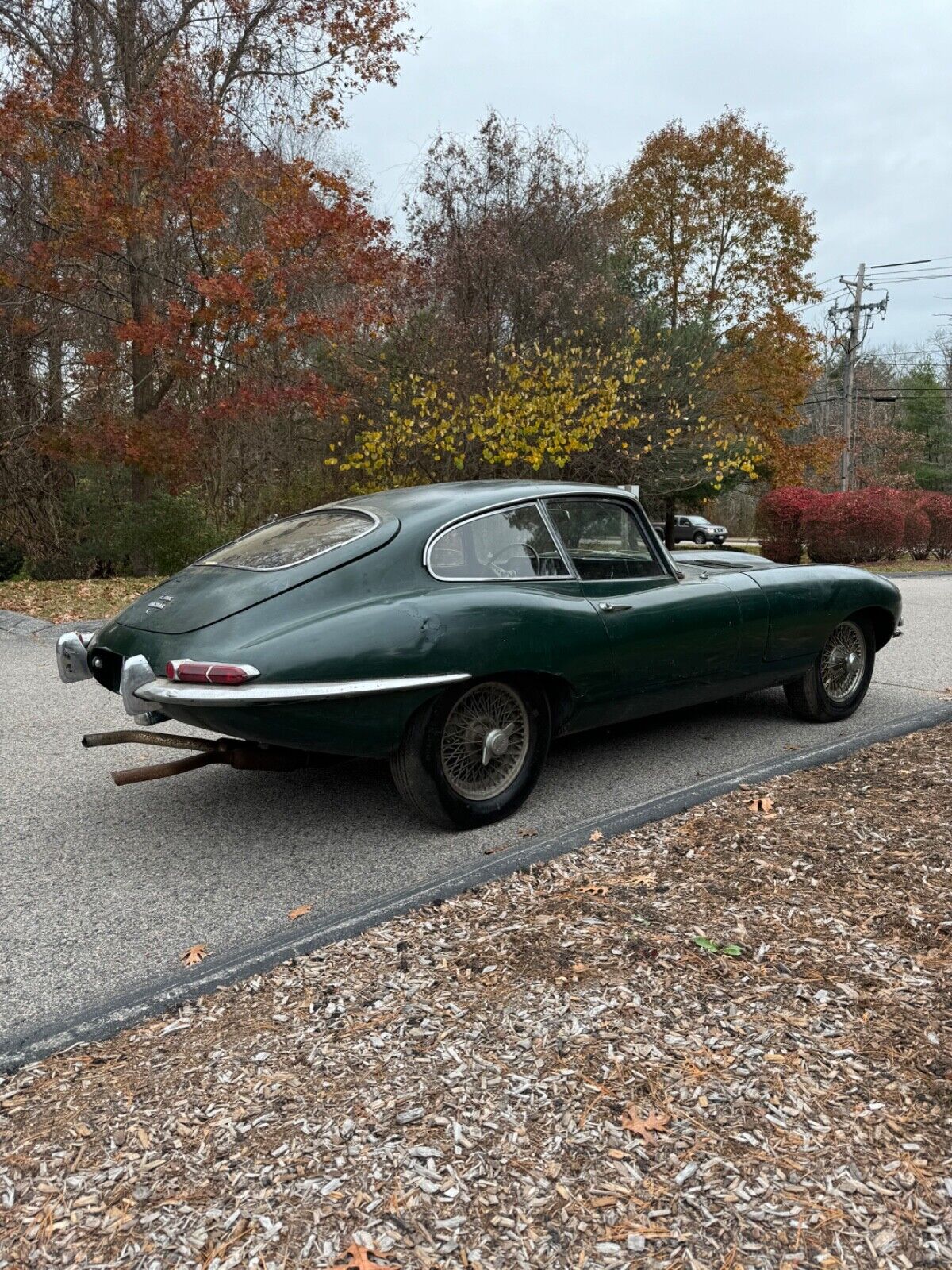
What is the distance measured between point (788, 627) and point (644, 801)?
1.58 m

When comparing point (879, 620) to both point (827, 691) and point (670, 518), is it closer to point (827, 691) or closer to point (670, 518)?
point (827, 691)

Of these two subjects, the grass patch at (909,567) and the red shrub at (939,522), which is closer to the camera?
the grass patch at (909,567)

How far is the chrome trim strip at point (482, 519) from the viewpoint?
385 cm

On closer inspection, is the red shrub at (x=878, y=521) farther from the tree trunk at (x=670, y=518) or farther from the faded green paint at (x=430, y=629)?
the faded green paint at (x=430, y=629)

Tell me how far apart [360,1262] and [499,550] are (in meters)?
2.89

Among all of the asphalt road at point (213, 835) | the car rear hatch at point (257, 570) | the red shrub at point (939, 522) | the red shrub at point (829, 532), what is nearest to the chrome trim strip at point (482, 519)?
the car rear hatch at point (257, 570)

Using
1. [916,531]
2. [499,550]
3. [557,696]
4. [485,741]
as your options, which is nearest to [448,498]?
[499,550]

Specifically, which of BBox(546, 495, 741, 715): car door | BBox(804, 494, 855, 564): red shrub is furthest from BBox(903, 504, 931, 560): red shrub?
BBox(546, 495, 741, 715): car door

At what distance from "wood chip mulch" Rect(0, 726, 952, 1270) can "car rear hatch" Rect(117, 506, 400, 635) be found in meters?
1.37

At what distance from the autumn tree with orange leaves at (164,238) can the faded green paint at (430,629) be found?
9.48m

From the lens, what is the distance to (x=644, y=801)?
4.05 metres

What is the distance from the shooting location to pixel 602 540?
15.1ft

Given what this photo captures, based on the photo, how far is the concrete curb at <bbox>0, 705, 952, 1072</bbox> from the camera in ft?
8.11

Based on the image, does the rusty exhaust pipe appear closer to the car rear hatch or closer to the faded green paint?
the faded green paint
